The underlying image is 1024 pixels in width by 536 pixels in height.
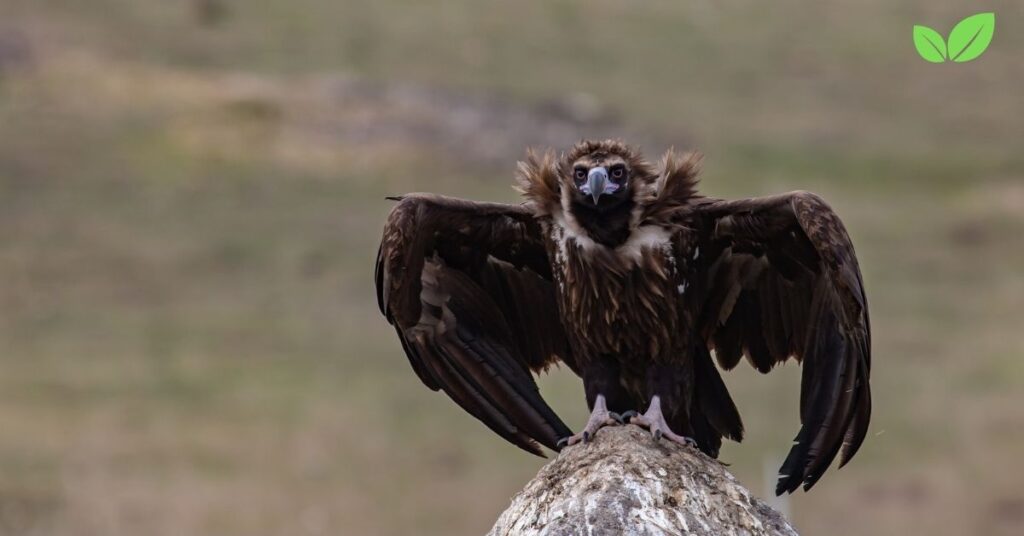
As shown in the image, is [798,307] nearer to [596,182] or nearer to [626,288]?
[626,288]

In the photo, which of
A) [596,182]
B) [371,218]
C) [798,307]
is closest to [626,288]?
[596,182]

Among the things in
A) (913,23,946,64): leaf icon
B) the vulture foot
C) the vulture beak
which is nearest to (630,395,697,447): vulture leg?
the vulture foot

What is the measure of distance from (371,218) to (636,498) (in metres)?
28.0

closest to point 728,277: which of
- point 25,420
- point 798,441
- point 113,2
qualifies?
point 798,441

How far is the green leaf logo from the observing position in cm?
749

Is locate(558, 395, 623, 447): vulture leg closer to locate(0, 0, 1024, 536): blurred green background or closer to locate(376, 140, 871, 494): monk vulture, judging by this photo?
locate(376, 140, 871, 494): monk vulture

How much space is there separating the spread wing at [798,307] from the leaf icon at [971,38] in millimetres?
1164

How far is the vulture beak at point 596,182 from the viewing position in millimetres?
8992

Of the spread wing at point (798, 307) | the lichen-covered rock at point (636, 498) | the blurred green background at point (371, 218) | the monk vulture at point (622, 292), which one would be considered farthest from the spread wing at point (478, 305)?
the blurred green background at point (371, 218)

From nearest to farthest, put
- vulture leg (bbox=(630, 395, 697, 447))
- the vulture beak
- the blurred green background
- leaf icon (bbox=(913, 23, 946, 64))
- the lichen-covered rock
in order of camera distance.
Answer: leaf icon (bbox=(913, 23, 946, 64))
the lichen-covered rock
vulture leg (bbox=(630, 395, 697, 447))
the vulture beak
the blurred green background

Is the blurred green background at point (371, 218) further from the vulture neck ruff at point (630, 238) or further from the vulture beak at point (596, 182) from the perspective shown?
the vulture beak at point (596, 182)

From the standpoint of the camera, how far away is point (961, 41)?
24.6ft

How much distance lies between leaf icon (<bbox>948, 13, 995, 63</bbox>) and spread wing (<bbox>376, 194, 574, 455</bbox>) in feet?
8.91

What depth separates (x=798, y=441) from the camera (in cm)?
872
